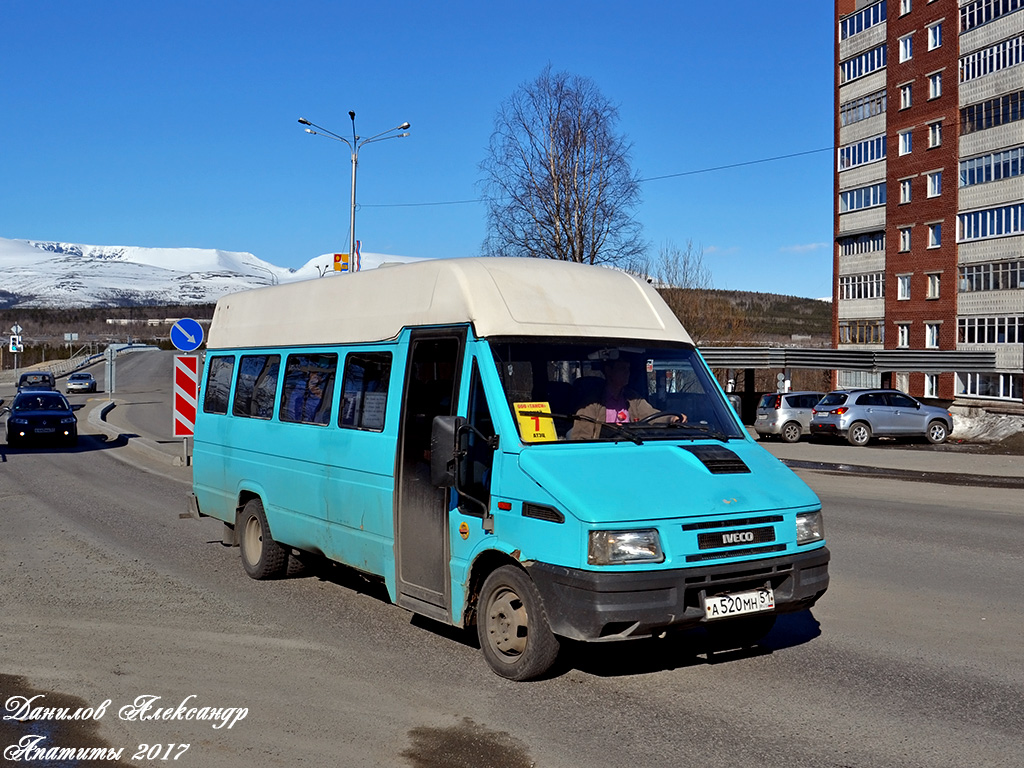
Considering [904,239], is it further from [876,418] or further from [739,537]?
[739,537]

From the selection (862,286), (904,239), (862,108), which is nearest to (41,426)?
(904,239)

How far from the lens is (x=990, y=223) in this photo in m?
52.7

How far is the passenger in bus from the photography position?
6.17 m

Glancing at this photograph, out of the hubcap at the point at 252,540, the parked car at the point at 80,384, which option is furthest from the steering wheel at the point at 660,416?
the parked car at the point at 80,384

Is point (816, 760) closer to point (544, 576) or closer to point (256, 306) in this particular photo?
point (544, 576)

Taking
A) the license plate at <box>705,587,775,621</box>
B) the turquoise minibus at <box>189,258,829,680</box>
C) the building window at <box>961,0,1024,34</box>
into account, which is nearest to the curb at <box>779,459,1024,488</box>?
the turquoise minibus at <box>189,258,829,680</box>

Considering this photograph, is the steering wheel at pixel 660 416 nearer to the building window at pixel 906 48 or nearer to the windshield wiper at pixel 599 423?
the windshield wiper at pixel 599 423

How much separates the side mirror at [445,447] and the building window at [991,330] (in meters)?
51.7

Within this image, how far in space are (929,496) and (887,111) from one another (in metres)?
48.3

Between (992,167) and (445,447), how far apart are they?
53536 mm

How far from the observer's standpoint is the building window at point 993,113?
50188 mm

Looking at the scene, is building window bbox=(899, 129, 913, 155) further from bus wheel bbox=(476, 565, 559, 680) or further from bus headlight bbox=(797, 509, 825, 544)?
bus wheel bbox=(476, 565, 559, 680)

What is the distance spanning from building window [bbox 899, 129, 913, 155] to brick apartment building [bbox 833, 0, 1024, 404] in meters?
0.08

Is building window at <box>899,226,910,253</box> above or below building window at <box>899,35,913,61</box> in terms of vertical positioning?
below
